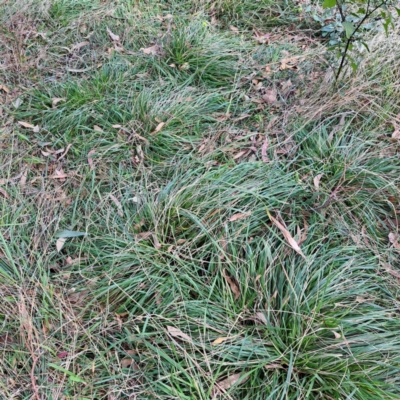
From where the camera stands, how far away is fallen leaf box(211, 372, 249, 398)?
171cm

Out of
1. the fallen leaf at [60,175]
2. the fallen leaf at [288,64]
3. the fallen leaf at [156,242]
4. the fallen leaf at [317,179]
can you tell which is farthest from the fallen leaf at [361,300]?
Answer: the fallen leaf at [288,64]

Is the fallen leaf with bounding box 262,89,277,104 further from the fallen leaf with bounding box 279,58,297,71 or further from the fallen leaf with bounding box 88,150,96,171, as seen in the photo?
the fallen leaf with bounding box 88,150,96,171

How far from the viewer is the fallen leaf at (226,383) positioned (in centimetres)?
171

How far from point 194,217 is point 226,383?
2.84 ft

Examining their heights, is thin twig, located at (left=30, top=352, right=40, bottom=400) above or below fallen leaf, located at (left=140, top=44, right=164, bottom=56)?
below

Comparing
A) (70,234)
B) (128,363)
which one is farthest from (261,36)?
(128,363)

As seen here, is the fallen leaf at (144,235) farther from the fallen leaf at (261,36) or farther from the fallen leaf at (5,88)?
the fallen leaf at (261,36)

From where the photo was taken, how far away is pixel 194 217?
223 cm

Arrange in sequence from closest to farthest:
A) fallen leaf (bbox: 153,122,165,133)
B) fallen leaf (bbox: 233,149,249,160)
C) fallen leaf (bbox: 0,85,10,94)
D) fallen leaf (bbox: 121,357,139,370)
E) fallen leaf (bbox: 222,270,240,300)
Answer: fallen leaf (bbox: 121,357,139,370), fallen leaf (bbox: 222,270,240,300), fallen leaf (bbox: 233,149,249,160), fallen leaf (bbox: 153,122,165,133), fallen leaf (bbox: 0,85,10,94)

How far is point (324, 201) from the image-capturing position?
2346mm

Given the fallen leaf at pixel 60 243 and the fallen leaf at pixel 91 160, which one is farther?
the fallen leaf at pixel 91 160

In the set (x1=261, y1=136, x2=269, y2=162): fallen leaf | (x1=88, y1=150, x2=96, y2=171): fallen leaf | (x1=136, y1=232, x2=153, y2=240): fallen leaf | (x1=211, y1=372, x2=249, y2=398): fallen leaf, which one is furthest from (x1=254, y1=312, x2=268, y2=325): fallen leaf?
(x1=88, y1=150, x2=96, y2=171): fallen leaf

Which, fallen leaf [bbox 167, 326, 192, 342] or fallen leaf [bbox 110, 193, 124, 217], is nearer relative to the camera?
fallen leaf [bbox 167, 326, 192, 342]

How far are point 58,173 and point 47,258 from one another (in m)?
0.68
